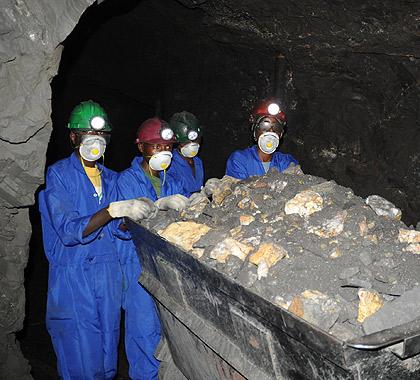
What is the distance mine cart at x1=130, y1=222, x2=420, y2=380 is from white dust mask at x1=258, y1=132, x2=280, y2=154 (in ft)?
5.11

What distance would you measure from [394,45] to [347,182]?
5.27 ft

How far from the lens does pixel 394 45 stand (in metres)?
3.53

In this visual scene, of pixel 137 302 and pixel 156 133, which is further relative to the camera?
pixel 156 133

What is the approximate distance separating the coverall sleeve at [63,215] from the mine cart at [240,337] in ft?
1.15

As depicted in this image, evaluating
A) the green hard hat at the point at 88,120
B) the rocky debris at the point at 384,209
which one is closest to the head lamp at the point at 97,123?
the green hard hat at the point at 88,120

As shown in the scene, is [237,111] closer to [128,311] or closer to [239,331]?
[128,311]

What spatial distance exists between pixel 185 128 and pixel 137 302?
1.75 meters

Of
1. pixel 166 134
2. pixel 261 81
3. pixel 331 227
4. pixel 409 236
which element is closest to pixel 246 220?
pixel 331 227

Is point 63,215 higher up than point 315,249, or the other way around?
point 63,215

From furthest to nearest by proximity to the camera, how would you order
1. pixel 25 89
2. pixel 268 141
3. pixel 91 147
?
pixel 268 141 < pixel 91 147 < pixel 25 89

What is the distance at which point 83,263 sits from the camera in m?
3.06

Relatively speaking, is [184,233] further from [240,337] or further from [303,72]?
[303,72]

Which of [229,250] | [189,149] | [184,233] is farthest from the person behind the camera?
[189,149]

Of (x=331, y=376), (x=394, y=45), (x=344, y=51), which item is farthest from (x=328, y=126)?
(x=331, y=376)
